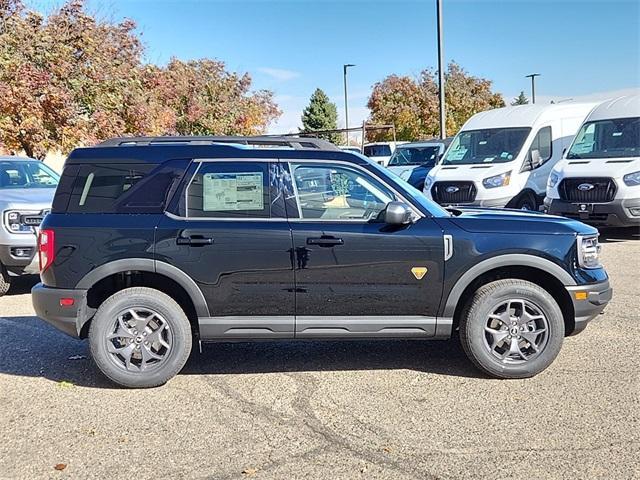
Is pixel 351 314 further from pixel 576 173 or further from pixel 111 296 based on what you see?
pixel 576 173

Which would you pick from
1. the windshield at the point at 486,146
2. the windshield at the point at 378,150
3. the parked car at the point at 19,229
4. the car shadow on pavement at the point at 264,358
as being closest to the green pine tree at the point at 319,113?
the windshield at the point at 378,150

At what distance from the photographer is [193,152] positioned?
482 cm

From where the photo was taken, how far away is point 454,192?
12.6 metres

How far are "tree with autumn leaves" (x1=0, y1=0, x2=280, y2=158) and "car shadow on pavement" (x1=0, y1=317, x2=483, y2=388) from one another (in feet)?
30.3

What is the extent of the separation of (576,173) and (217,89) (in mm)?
19348

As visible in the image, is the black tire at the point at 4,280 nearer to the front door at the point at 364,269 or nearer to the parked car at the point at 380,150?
the front door at the point at 364,269

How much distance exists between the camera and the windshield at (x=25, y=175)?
8734 mm

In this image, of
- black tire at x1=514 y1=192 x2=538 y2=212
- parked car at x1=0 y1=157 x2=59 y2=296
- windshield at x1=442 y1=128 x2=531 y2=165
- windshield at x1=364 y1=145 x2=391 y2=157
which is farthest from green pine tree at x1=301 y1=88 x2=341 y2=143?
parked car at x1=0 y1=157 x2=59 y2=296

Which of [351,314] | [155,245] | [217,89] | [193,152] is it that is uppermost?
[217,89]

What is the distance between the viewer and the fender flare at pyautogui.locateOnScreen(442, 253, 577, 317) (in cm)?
464

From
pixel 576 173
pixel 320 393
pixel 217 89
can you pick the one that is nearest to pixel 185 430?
pixel 320 393

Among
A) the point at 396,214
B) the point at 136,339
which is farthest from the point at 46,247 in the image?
the point at 396,214

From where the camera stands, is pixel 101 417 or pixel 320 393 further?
pixel 320 393

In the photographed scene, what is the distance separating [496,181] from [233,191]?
332 inches
